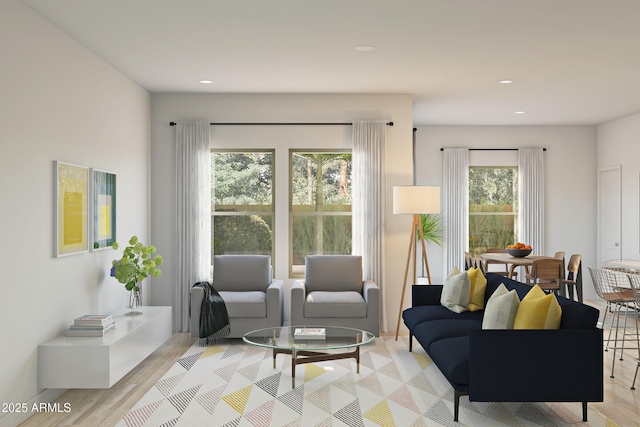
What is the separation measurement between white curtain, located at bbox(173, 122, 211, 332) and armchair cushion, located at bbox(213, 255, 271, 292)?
36 centimetres

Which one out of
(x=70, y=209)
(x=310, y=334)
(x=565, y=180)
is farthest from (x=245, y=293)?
(x=565, y=180)

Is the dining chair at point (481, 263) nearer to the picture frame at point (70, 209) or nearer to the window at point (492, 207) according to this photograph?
the window at point (492, 207)

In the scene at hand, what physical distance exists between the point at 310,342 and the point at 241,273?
2.10 m

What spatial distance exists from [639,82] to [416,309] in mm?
3543

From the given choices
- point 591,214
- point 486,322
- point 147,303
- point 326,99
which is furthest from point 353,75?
point 591,214

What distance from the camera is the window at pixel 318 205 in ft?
23.7

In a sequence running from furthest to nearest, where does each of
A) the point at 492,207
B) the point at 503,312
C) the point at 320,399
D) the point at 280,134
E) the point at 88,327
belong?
1. the point at 492,207
2. the point at 280,134
3. the point at 88,327
4. the point at 320,399
5. the point at 503,312

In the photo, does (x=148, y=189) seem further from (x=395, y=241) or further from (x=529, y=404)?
(x=529, y=404)

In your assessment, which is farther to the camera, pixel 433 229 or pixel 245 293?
pixel 433 229

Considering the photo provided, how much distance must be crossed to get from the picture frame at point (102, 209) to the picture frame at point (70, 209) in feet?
0.37

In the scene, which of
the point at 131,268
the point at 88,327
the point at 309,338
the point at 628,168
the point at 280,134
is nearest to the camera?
the point at 88,327

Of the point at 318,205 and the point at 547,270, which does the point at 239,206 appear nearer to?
the point at 318,205

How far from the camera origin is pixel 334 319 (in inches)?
243

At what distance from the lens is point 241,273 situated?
668 cm
